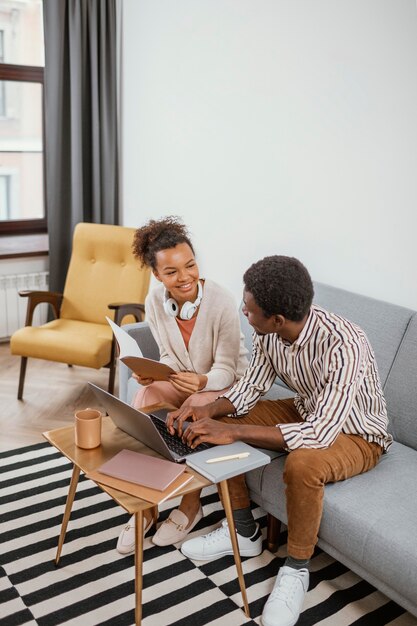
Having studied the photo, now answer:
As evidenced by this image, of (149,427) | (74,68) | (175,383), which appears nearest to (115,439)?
(149,427)

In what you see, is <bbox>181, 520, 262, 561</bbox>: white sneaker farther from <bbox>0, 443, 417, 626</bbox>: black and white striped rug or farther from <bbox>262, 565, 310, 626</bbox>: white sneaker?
<bbox>262, 565, 310, 626</bbox>: white sneaker

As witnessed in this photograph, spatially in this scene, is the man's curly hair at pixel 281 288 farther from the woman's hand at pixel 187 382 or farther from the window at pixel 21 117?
the window at pixel 21 117

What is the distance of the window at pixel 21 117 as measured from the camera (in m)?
4.40

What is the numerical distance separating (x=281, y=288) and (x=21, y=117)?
3.22 m

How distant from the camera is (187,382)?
2.48 meters

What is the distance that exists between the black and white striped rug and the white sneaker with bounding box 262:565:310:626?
0.05 metres

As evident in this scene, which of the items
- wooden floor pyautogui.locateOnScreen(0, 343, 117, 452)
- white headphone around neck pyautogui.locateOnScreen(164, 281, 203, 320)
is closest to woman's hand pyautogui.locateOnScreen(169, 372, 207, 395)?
white headphone around neck pyautogui.locateOnScreen(164, 281, 203, 320)

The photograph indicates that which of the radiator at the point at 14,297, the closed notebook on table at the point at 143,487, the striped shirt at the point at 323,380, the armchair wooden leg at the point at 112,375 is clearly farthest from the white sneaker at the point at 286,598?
the radiator at the point at 14,297

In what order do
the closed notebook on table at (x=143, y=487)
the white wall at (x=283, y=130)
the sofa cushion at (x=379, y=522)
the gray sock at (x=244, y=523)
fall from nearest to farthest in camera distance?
the closed notebook on table at (x=143, y=487), the sofa cushion at (x=379, y=522), the gray sock at (x=244, y=523), the white wall at (x=283, y=130)

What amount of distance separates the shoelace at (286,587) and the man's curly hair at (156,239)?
121 centimetres

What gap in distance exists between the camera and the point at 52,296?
3877 millimetres

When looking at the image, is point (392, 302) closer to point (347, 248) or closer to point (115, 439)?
point (347, 248)

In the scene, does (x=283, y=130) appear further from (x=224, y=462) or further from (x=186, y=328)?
(x=224, y=462)

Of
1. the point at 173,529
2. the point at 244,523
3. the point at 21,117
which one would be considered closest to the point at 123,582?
the point at 173,529
